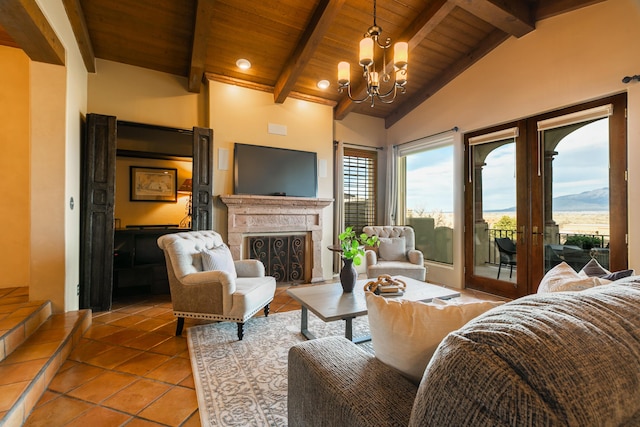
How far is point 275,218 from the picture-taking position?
4406 millimetres

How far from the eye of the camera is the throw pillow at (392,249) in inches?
163

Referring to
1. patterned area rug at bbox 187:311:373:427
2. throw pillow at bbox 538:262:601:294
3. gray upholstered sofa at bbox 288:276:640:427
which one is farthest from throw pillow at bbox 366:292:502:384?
patterned area rug at bbox 187:311:373:427

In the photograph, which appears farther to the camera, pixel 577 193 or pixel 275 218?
pixel 275 218

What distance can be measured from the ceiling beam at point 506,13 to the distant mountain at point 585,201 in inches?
80.3

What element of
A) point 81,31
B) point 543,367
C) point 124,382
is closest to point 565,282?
point 543,367

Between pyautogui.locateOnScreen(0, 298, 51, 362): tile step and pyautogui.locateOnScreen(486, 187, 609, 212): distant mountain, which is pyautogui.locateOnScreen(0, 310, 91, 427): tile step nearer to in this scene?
pyautogui.locateOnScreen(0, 298, 51, 362): tile step

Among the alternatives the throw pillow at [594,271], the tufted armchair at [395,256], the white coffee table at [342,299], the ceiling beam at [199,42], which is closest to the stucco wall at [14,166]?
the ceiling beam at [199,42]

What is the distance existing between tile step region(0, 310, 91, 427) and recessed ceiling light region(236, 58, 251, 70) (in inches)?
133

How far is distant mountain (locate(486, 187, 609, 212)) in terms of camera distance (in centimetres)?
301

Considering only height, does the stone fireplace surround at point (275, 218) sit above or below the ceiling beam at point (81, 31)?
below

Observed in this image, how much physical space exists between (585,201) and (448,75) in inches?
99.3

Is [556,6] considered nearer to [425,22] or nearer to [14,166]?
[425,22]

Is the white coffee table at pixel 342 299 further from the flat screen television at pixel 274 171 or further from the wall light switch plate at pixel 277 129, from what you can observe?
the wall light switch plate at pixel 277 129

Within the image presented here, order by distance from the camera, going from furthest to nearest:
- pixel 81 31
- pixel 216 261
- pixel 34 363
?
pixel 81 31 < pixel 216 261 < pixel 34 363
